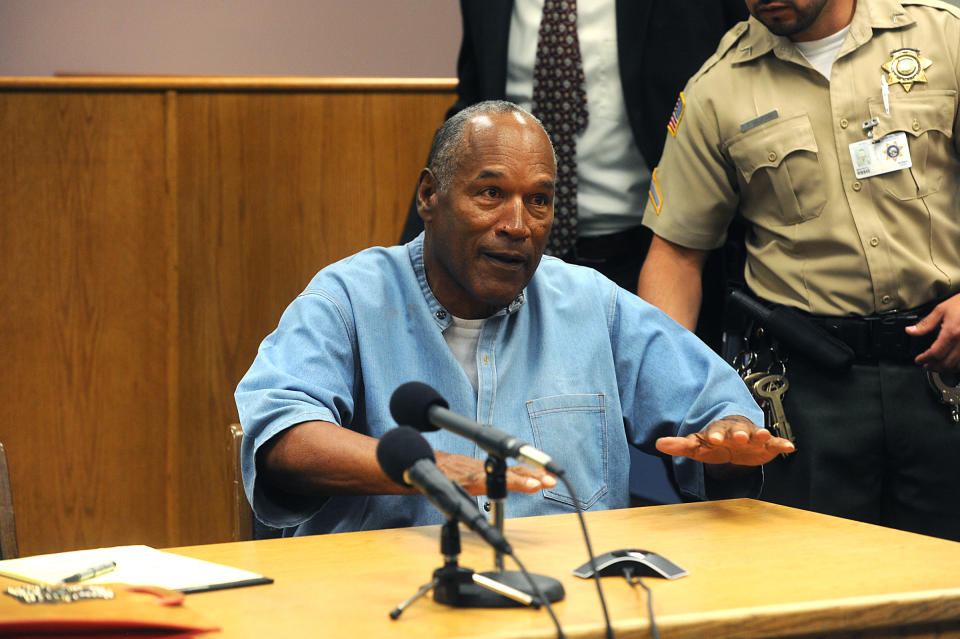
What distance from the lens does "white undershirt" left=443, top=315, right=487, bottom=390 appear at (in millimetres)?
1959

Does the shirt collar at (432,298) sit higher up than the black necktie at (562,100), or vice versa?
the black necktie at (562,100)

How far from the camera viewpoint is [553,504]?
1.86 metres

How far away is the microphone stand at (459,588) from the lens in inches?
46.2

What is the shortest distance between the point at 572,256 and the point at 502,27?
599 mm

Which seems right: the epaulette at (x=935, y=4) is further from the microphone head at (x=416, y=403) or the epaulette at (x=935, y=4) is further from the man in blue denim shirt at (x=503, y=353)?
the microphone head at (x=416, y=403)

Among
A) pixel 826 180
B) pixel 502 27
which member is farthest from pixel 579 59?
pixel 826 180

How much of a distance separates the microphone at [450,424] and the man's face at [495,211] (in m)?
0.70

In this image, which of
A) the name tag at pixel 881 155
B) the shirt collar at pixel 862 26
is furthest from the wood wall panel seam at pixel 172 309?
the name tag at pixel 881 155

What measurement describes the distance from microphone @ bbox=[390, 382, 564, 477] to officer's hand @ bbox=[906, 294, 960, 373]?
1295 mm

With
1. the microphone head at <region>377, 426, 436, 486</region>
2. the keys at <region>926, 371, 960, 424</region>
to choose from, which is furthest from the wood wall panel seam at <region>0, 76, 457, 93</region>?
the microphone head at <region>377, 426, 436, 486</region>

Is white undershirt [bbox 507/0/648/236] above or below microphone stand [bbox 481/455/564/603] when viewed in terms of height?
above

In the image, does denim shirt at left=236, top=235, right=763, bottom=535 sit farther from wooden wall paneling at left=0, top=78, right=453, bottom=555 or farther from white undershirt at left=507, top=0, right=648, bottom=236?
wooden wall paneling at left=0, top=78, right=453, bottom=555

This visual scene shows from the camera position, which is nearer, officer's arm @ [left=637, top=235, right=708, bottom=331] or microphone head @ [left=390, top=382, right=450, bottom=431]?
microphone head @ [left=390, top=382, right=450, bottom=431]

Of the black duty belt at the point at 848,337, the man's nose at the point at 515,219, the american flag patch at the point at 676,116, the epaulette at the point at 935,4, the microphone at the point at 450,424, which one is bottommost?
the black duty belt at the point at 848,337
